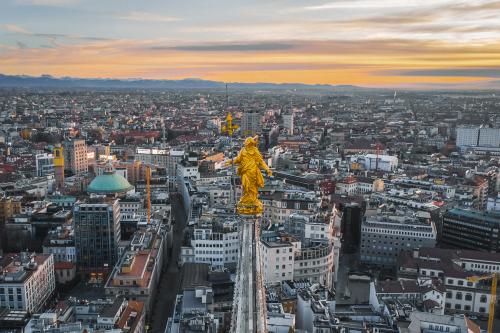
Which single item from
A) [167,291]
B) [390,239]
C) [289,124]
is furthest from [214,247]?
[289,124]

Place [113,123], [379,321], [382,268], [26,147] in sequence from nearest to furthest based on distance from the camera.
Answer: [379,321] < [382,268] < [26,147] < [113,123]

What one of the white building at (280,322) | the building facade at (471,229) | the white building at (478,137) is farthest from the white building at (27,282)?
the white building at (478,137)

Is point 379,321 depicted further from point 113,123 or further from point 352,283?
point 113,123

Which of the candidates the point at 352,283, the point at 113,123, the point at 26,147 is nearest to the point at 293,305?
the point at 352,283

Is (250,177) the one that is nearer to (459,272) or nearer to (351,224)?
(459,272)

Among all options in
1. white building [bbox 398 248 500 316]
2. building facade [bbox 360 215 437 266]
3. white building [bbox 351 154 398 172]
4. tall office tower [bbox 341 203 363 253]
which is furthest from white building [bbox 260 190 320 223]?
white building [bbox 351 154 398 172]

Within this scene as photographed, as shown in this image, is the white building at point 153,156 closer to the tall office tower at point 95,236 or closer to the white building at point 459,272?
the tall office tower at point 95,236
